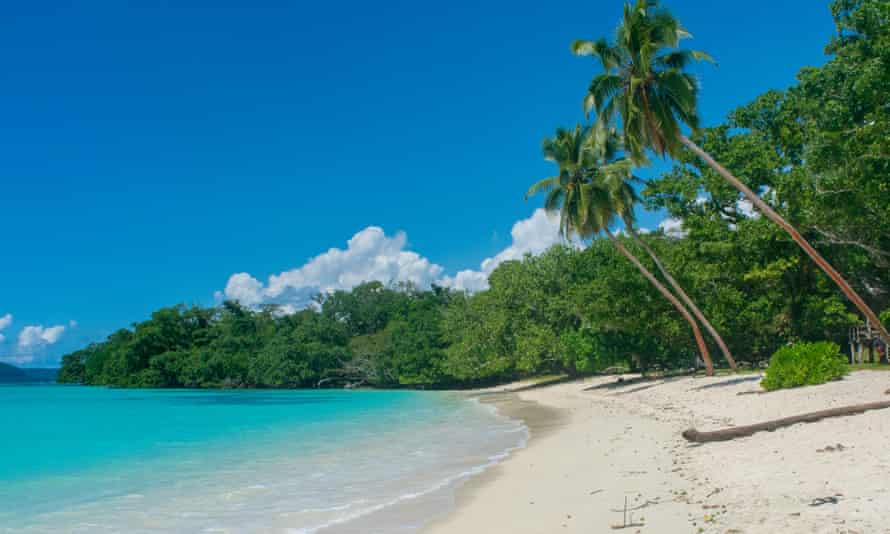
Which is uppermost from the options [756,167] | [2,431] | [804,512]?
[756,167]

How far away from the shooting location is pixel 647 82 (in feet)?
54.3

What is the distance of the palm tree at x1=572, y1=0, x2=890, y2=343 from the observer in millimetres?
16312

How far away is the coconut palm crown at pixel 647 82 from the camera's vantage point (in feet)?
53.8

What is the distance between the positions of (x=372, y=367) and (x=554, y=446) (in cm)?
4956

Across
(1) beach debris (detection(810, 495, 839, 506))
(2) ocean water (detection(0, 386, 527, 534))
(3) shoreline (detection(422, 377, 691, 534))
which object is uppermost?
(1) beach debris (detection(810, 495, 839, 506))

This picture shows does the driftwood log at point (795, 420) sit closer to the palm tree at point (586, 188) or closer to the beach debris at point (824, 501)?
the beach debris at point (824, 501)

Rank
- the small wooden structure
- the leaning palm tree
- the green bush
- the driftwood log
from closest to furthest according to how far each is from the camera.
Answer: the driftwood log, the green bush, the small wooden structure, the leaning palm tree

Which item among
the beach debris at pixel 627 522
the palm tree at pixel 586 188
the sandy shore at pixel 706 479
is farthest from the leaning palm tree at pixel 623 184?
the beach debris at pixel 627 522

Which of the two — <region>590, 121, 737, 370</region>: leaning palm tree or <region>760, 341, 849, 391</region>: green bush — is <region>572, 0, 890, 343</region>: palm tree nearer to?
<region>760, 341, 849, 391</region>: green bush

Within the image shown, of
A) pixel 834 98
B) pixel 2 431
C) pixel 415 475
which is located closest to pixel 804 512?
pixel 415 475

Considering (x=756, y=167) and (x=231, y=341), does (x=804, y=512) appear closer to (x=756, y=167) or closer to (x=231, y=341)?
(x=756, y=167)

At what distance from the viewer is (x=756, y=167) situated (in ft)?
72.7

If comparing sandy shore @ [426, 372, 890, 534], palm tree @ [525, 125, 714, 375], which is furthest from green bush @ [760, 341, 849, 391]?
palm tree @ [525, 125, 714, 375]

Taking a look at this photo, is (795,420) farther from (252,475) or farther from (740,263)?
(740,263)
